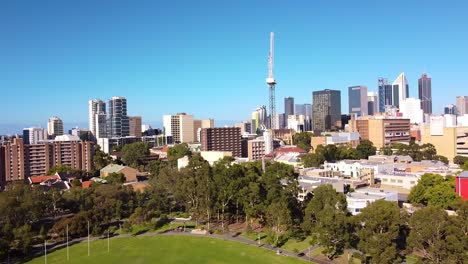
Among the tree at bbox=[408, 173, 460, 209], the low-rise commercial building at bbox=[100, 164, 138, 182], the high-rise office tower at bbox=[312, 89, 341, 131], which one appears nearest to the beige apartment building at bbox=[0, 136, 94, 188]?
the low-rise commercial building at bbox=[100, 164, 138, 182]

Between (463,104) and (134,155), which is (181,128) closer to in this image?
(134,155)

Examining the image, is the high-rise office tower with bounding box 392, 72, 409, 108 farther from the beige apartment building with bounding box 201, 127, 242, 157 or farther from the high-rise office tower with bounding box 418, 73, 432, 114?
the beige apartment building with bounding box 201, 127, 242, 157

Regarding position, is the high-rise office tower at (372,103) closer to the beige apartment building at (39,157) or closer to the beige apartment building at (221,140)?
the beige apartment building at (221,140)

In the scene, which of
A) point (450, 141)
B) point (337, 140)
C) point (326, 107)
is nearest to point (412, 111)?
point (326, 107)

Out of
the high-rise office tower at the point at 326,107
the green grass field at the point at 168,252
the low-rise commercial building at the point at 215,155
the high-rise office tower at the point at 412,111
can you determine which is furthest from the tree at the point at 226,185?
the high-rise office tower at the point at 412,111

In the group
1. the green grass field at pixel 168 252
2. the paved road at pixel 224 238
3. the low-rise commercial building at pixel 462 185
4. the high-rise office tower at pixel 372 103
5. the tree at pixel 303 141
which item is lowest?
the green grass field at pixel 168 252

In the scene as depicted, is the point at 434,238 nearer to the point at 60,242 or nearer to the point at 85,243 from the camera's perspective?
the point at 85,243
